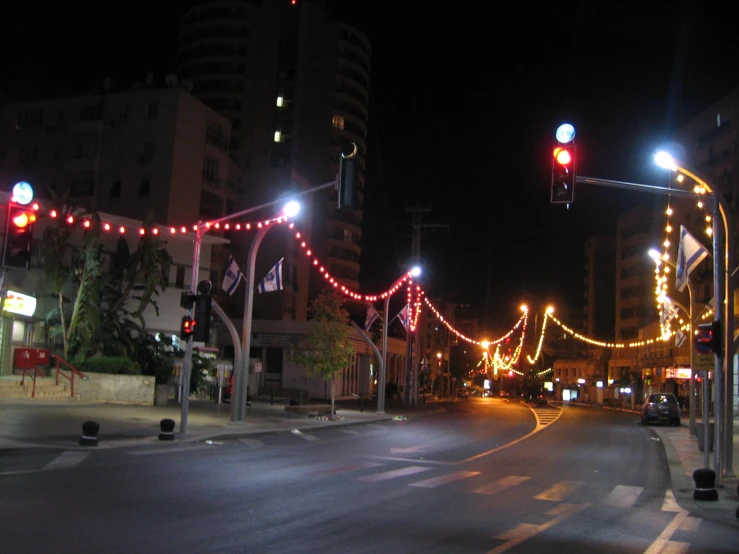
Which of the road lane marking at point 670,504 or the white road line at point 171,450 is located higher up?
the road lane marking at point 670,504

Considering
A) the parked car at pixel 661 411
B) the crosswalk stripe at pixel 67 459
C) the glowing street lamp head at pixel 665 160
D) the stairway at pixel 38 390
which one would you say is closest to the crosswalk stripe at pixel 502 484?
the glowing street lamp head at pixel 665 160

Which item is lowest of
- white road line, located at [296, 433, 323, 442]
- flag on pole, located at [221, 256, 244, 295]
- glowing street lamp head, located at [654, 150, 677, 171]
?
white road line, located at [296, 433, 323, 442]

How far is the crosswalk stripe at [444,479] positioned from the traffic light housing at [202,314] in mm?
9031

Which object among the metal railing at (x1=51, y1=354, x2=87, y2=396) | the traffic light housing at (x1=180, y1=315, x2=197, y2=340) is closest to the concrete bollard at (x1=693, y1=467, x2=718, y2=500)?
the traffic light housing at (x1=180, y1=315, x2=197, y2=340)

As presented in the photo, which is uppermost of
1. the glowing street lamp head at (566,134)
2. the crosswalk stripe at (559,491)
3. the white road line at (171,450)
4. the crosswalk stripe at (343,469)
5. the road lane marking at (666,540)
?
the glowing street lamp head at (566,134)

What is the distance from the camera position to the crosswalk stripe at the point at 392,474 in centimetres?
1513

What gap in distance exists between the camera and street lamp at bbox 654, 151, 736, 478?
15.4 meters

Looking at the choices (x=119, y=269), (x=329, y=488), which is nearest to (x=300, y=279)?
(x=119, y=269)

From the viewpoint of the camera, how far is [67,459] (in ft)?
52.1

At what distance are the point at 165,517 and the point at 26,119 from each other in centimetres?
5774

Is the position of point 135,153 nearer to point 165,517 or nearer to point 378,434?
point 378,434

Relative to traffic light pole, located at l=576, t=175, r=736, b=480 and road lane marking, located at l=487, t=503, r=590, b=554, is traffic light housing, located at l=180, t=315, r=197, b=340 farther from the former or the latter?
road lane marking, located at l=487, t=503, r=590, b=554

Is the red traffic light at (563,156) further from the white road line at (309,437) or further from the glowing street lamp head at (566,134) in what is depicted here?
the white road line at (309,437)

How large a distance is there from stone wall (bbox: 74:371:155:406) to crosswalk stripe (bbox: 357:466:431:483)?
1864 cm
